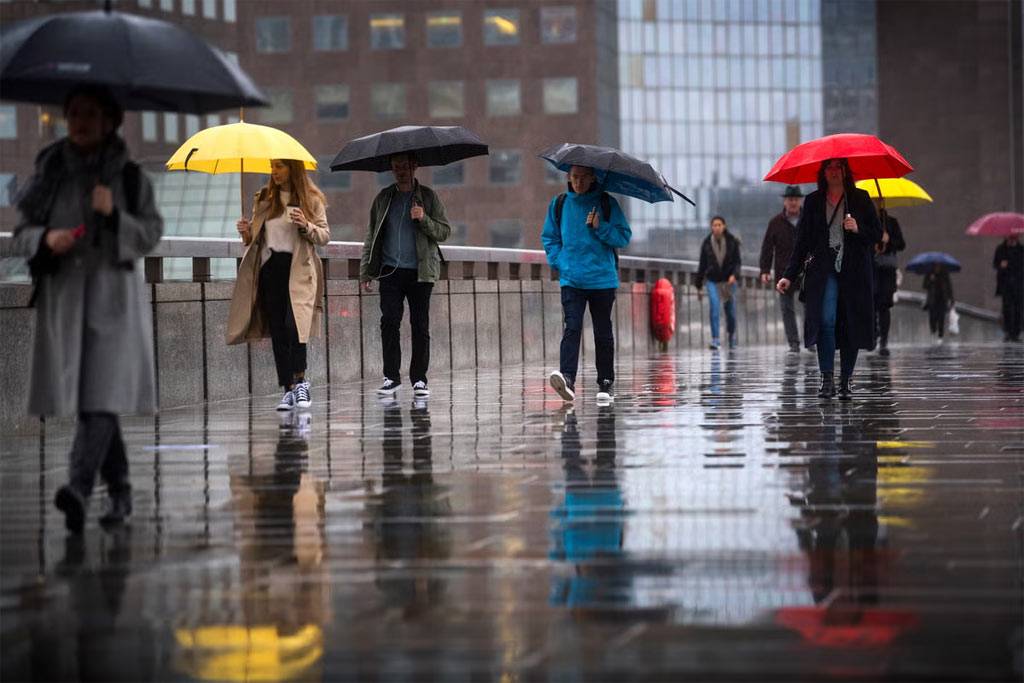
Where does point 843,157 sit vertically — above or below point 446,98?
below

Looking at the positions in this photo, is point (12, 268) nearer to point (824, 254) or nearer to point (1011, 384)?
point (824, 254)

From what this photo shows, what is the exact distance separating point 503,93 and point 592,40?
5.04m

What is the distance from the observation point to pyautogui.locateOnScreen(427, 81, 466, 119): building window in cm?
9938

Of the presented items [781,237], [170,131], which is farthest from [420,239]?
[170,131]

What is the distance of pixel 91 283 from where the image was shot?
7.77 m

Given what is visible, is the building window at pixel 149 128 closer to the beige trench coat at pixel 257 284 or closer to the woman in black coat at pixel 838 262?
the beige trench coat at pixel 257 284

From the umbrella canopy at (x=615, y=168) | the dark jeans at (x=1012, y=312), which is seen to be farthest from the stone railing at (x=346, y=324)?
the dark jeans at (x=1012, y=312)

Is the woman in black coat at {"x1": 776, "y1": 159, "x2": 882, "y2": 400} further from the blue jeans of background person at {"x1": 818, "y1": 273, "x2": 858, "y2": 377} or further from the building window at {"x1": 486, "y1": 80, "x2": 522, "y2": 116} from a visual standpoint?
the building window at {"x1": 486, "y1": 80, "x2": 522, "y2": 116}

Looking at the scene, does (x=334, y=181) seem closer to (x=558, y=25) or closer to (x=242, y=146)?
(x=558, y=25)

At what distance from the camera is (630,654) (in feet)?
15.9

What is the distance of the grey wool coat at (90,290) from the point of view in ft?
25.1

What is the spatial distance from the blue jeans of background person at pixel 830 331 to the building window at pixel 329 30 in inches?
3419

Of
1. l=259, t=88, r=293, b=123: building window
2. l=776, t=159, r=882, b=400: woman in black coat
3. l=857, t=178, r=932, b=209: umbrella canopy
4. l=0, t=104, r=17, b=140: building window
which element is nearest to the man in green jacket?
l=776, t=159, r=882, b=400: woman in black coat

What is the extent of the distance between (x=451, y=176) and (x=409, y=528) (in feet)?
309
